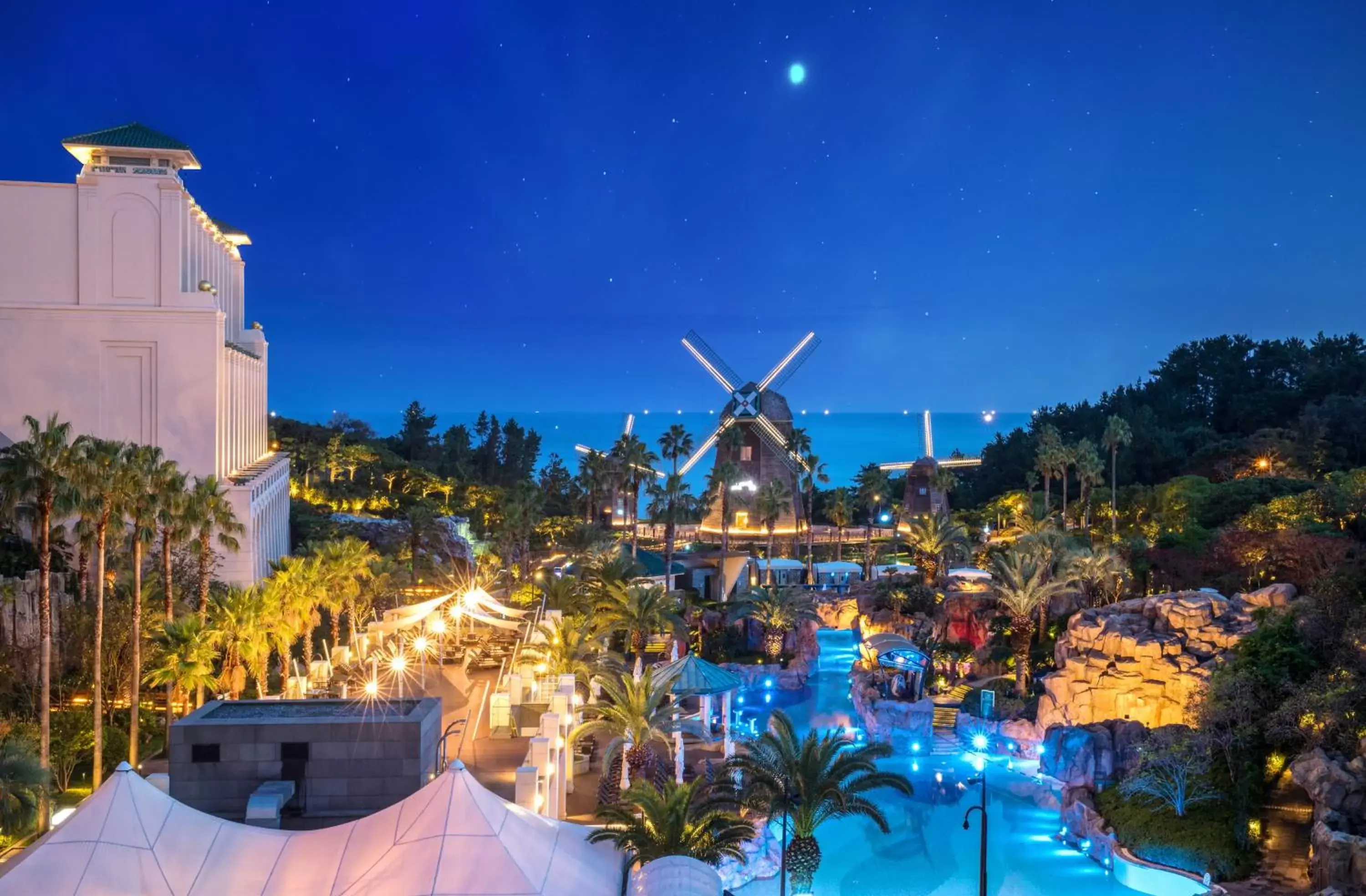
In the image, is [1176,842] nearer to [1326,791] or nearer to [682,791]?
[1326,791]

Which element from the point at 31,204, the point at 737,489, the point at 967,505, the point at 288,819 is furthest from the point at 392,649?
the point at 967,505

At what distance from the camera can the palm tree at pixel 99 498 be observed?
1584 centimetres

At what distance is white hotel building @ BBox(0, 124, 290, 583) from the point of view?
88.7ft

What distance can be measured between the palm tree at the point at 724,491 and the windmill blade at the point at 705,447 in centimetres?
287

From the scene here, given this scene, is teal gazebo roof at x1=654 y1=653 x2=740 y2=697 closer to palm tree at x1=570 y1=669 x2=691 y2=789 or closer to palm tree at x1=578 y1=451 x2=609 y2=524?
palm tree at x1=570 y1=669 x2=691 y2=789

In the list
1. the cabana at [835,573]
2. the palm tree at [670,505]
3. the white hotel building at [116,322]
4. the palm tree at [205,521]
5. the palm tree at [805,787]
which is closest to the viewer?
the palm tree at [805,787]

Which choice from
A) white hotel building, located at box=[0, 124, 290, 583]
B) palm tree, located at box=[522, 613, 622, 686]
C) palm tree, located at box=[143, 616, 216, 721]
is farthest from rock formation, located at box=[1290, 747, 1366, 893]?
→ white hotel building, located at box=[0, 124, 290, 583]

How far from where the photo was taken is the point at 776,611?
31.1 m

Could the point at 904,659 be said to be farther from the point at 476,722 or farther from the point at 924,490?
the point at 924,490

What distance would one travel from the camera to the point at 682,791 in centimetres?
1462

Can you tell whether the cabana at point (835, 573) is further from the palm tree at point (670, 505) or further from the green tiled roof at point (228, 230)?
the green tiled roof at point (228, 230)

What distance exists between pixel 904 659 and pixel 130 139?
2786 centimetres

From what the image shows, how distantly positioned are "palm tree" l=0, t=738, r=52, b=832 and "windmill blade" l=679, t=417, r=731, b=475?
38.1 metres

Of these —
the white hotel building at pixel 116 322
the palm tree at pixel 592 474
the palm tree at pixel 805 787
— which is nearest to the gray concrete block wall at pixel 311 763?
the palm tree at pixel 805 787
